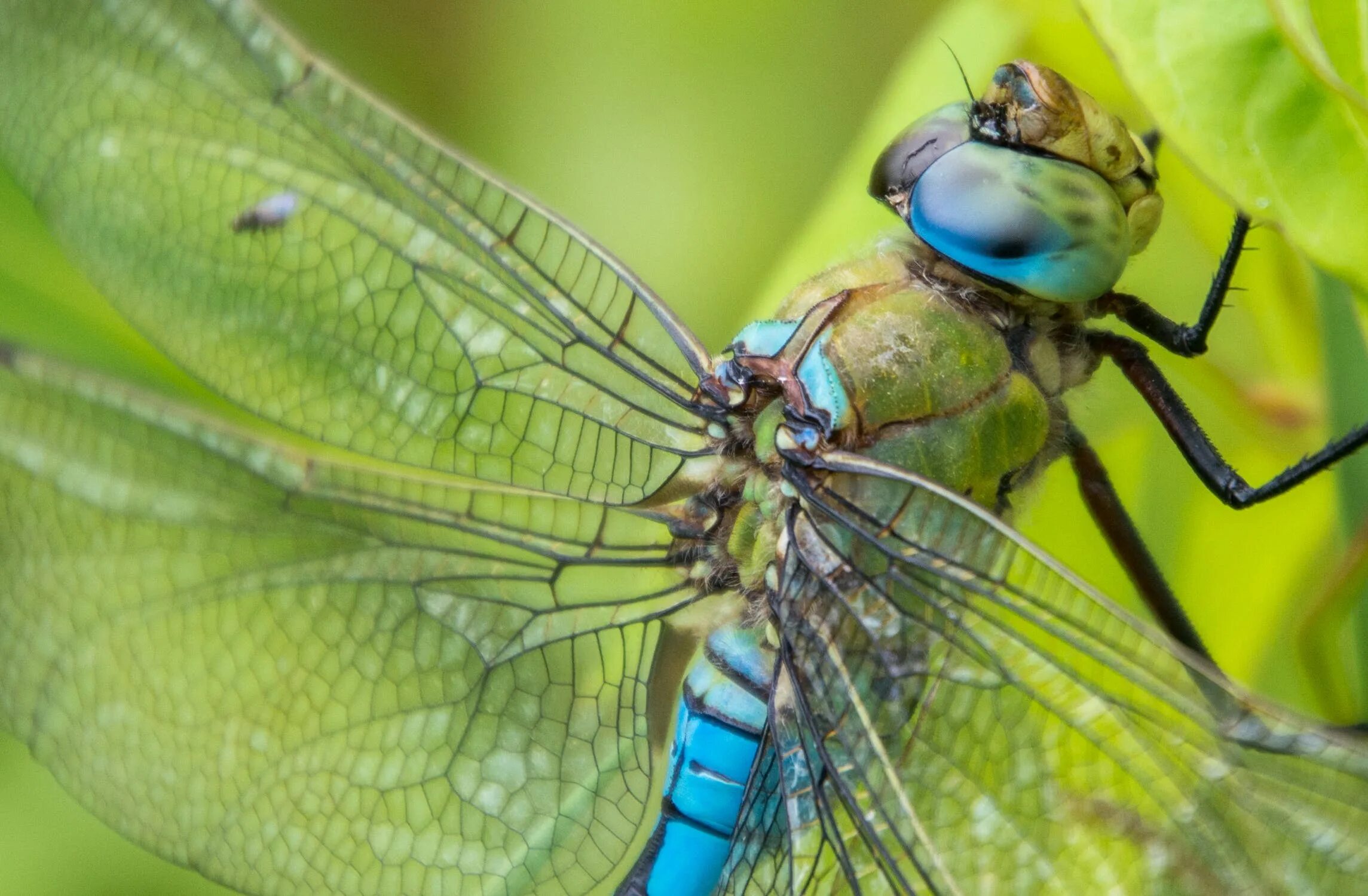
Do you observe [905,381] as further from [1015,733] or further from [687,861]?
[687,861]

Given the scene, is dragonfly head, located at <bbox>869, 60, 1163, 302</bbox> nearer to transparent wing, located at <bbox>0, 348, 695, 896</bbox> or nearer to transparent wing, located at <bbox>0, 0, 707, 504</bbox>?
transparent wing, located at <bbox>0, 0, 707, 504</bbox>

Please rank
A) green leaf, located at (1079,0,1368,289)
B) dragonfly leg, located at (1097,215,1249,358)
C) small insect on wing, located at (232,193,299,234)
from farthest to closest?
1. small insect on wing, located at (232,193,299,234)
2. dragonfly leg, located at (1097,215,1249,358)
3. green leaf, located at (1079,0,1368,289)

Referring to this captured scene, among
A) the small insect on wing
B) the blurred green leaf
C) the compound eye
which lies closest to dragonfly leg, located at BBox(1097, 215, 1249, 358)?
the blurred green leaf

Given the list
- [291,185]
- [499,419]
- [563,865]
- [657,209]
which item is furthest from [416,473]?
[657,209]

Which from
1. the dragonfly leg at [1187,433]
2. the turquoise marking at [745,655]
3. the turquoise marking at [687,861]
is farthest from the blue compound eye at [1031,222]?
the turquoise marking at [687,861]

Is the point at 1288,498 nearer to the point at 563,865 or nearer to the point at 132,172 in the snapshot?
the point at 563,865

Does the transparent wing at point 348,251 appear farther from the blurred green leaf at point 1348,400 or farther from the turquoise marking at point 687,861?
the blurred green leaf at point 1348,400
